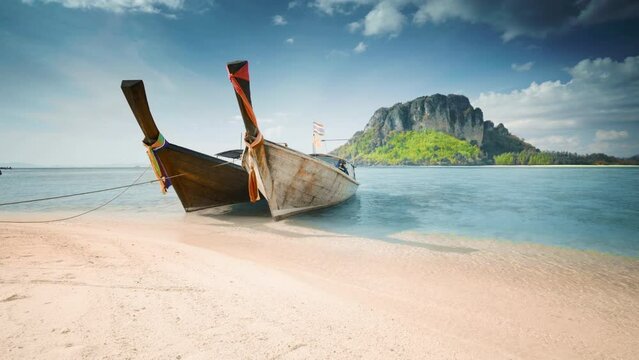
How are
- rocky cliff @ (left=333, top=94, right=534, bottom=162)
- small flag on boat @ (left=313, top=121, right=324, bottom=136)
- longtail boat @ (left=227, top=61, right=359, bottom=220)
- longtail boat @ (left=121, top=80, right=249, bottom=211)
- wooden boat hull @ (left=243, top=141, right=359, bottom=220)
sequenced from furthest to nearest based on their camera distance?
rocky cliff @ (left=333, top=94, right=534, bottom=162) < small flag on boat @ (left=313, top=121, right=324, bottom=136) < wooden boat hull @ (left=243, top=141, right=359, bottom=220) < longtail boat @ (left=121, top=80, right=249, bottom=211) < longtail boat @ (left=227, top=61, right=359, bottom=220)

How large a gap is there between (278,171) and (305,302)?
6459 mm

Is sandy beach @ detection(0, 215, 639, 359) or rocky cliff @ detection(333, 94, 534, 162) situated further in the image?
rocky cliff @ detection(333, 94, 534, 162)

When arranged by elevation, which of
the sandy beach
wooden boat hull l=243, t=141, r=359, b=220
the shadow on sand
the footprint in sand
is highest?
wooden boat hull l=243, t=141, r=359, b=220

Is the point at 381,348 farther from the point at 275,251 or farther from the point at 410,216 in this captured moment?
the point at 410,216

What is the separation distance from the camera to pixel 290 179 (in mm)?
9766

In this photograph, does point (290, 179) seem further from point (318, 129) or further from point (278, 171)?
point (318, 129)

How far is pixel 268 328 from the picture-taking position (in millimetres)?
2533

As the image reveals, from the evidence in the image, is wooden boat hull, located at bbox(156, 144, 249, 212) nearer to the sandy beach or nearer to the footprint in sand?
the sandy beach

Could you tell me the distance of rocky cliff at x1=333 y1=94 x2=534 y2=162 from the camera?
159m

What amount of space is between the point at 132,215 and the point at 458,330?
43.2ft

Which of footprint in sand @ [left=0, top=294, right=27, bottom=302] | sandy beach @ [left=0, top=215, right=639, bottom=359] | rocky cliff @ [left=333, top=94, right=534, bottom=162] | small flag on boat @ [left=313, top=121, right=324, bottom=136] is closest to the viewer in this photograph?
sandy beach @ [left=0, top=215, right=639, bottom=359]

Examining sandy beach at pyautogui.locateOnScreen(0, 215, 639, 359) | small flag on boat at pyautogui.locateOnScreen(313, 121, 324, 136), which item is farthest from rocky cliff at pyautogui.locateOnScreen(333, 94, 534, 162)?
sandy beach at pyautogui.locateOnScreen(0, 215, 639, 359)

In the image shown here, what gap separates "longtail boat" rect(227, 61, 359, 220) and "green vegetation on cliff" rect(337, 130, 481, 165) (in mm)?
141091

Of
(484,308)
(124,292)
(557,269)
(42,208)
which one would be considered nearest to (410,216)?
(557,269)
